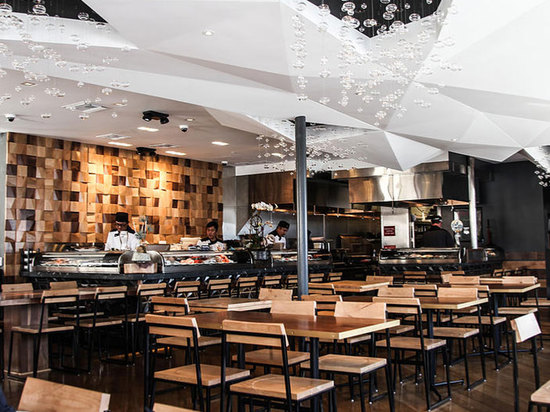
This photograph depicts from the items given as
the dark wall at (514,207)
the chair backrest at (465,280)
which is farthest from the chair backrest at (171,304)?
the dark wall at (514,207)

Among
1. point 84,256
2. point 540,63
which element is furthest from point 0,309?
point 540,63

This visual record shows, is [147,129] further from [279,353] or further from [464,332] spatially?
[464,332]

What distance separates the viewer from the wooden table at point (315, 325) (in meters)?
3.47

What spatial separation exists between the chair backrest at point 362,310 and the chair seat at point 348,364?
32 centimetres

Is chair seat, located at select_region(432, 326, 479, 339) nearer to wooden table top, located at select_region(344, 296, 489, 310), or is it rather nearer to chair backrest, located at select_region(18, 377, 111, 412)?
wooden table top, located at select_region(344, 296, 489, 310)

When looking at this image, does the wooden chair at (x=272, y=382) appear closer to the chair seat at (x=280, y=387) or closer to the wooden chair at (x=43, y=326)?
the chair seat at (x=280, y=387)

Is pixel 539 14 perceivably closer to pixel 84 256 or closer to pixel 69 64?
pixel 69 64

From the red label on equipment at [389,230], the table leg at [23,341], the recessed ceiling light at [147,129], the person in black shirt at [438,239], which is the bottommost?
the table leg at [23,341]

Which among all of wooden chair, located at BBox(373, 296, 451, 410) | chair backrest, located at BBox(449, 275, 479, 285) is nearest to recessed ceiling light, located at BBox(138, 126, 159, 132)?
chair backrest, located at BBox(449, 275, 479, 285)

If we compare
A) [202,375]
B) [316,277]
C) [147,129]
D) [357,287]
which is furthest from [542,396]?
[147,129]

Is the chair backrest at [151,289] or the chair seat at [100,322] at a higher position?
the chair backrest at [151,289]

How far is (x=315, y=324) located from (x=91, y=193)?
30.1 feet

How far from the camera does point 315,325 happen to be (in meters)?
3.76

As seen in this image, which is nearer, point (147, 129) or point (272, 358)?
point (272, 358)
